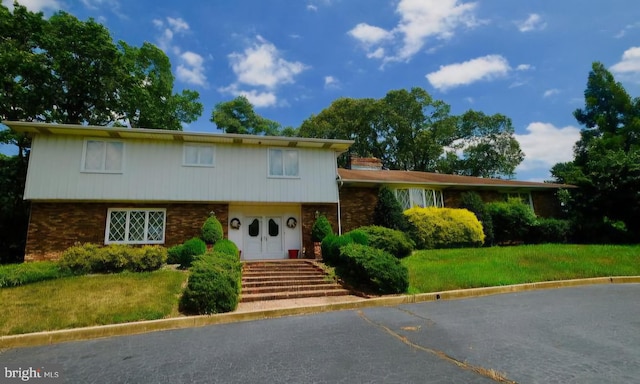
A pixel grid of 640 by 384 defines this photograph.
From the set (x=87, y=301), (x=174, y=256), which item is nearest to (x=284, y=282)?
(x=174, y=256)

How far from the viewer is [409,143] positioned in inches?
1262

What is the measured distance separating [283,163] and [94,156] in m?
7.28

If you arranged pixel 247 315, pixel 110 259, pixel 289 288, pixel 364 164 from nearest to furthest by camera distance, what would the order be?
1. pixel 247 315
2. pixel 289 288
3. pixel 110 259
4. pixel 364 164

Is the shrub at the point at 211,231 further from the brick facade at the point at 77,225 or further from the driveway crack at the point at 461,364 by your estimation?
the driveway crack at the point at 461,364

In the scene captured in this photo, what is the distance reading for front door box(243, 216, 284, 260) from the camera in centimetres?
1412

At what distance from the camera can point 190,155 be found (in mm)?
13391

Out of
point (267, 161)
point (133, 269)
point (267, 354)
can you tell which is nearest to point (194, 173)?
point (267, 161)

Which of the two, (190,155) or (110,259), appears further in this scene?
(190,155)

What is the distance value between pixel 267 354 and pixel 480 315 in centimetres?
417

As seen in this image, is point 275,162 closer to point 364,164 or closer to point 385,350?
point 364,164

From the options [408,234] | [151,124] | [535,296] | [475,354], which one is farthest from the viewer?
[151,124]

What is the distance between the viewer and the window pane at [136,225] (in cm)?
1272

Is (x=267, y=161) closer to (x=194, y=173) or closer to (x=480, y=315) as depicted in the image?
(x=194, y=173)

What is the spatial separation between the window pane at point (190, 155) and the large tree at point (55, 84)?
9.04 m
